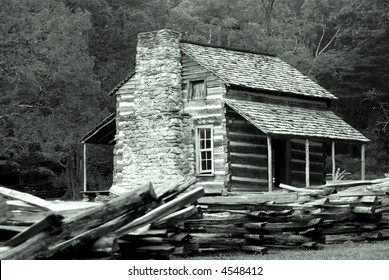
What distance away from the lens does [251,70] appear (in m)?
30.7

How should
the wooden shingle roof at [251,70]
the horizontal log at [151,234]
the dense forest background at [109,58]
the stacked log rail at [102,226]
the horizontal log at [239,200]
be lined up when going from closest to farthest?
the stacked log rail at [102,226]
the horizontal log at [151,234]
the horizontal log at [239,200]
the wooden shingle roof at [251,70]
the dense forest background at [109,58]

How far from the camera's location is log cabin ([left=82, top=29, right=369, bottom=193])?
28328 millimetres

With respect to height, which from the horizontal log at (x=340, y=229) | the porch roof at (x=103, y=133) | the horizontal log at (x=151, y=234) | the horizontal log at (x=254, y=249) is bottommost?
the horizontal log at (x=254, y=249)

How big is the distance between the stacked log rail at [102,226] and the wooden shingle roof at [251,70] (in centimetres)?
1615

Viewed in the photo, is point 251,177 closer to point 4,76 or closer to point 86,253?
point 4,76

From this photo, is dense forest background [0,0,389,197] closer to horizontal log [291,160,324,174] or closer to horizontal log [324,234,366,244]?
horizontal log [291,160,324,174]

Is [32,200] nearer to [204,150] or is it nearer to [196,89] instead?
[204,150]

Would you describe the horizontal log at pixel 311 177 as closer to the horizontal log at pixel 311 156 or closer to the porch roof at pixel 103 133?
the horizontal log at pixel 311 156

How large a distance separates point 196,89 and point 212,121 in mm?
1598

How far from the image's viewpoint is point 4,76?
36.8 meters

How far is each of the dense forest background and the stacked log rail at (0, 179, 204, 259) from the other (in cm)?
2498

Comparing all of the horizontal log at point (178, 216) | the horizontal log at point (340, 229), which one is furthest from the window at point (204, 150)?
the horizontal log at point (178, 216)

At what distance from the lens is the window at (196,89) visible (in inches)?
1159
